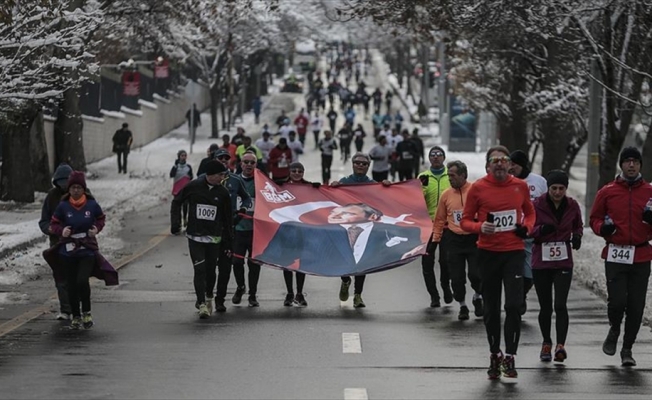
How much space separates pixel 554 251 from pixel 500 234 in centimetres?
115

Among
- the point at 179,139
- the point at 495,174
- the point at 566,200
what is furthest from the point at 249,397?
the point at 179,139

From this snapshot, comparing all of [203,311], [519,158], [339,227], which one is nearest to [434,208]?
[339,227]

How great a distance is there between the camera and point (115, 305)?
703 inches

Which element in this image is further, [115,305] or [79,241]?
[115,305]

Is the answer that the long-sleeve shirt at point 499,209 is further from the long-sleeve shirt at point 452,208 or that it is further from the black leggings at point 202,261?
the black leggings at point 202,261

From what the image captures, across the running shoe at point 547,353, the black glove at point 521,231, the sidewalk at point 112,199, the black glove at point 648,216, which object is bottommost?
the sidewalk at point 112,199

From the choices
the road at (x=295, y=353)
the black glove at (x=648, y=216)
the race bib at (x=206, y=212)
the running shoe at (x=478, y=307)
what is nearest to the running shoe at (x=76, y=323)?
the road at (x=295, y=353)

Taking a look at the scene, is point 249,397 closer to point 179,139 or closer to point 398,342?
point 398,342

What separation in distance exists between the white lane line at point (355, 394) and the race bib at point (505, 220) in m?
1.76

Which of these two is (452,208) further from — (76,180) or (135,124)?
(135,124)

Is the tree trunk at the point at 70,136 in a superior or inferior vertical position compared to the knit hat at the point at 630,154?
inferior

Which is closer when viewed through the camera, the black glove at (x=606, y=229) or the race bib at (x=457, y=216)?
the black glove at (x=606, y=229)

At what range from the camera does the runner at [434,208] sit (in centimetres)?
1769

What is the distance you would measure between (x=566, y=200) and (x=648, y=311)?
4238 millimetres
